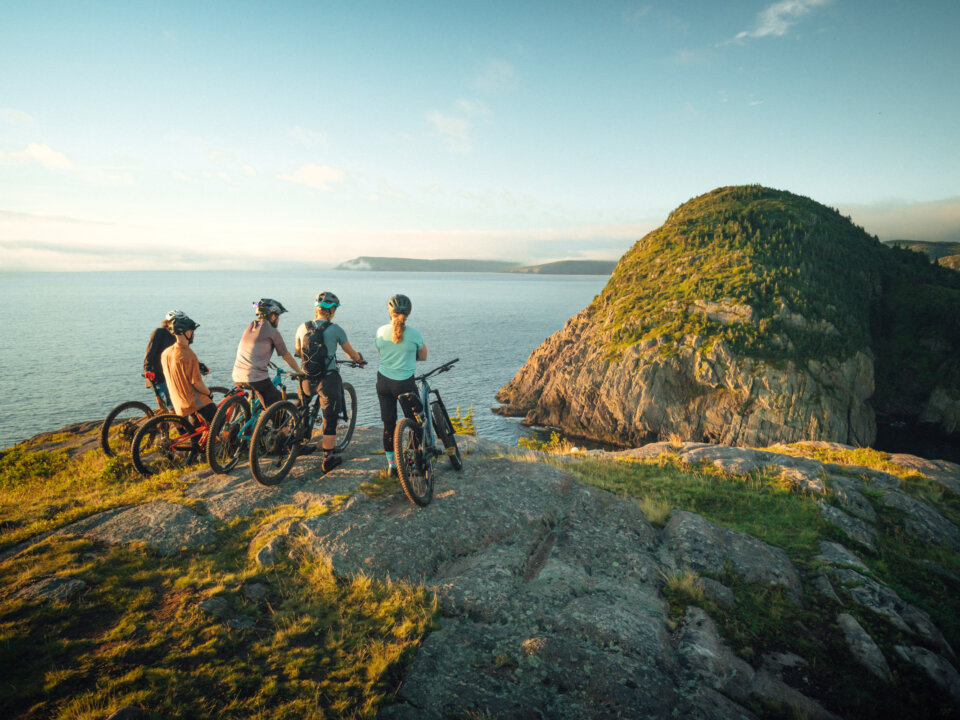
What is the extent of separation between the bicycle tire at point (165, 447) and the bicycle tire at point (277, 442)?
1904 mm

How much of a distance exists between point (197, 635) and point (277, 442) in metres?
→ 4.05

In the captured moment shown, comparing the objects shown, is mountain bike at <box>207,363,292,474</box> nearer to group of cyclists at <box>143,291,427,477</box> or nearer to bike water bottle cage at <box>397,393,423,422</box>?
group of cyclists at <box>143,291,427,477</box>

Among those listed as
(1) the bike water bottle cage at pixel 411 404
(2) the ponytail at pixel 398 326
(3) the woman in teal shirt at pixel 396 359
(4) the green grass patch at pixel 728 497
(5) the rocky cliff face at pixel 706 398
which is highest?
(2) the ponytail at pixel 398 326

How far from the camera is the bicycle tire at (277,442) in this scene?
7.67m

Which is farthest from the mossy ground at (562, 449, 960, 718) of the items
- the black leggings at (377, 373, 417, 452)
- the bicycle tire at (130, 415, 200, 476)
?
the bicycle tire at (130, 415, 200, 476)

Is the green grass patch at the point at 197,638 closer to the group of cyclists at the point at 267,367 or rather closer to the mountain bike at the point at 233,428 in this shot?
the mountain bike at the point at 233,428

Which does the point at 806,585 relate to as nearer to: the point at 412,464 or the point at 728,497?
the point at 728,497

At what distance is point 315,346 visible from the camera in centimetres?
774

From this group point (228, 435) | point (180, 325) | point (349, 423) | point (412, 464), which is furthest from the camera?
point (349, 423)

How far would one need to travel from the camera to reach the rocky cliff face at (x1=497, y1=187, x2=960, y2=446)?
42.9 m

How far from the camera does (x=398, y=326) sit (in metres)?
6.86

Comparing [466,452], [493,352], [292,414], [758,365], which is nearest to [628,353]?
[758,365]

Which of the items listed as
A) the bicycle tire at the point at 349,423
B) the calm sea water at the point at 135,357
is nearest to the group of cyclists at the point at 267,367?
the bicycle tire at the point at 349,423

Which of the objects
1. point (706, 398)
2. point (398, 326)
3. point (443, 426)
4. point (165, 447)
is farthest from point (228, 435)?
point (706, 398)
